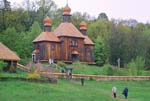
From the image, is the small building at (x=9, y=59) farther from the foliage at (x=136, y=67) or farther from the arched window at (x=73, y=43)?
the arched window at (x=73, y=43)

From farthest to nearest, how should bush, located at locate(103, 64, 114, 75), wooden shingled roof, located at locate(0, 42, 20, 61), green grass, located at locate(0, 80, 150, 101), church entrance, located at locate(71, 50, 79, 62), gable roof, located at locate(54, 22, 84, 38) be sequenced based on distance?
church entrance, located at locate(71, 50, 79, 62) < gable roof, located at locate(54, 22, 84, 38) < bush, located at locate(103, 64, 114, 75) < wooden shingled roof, located at locate(0, 42, 20, 61) < green grass, located at locate(0, 80, 150, 101)

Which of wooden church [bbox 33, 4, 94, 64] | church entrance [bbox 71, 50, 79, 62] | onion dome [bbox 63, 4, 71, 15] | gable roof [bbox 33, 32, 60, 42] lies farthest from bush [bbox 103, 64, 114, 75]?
onion dome [bbox 63, 4, 71, 15]

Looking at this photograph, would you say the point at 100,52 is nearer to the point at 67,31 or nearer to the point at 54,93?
the point at 67,31

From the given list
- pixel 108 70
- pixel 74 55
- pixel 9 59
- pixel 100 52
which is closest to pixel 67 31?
pixel 74 55

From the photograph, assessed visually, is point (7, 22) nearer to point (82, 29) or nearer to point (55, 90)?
point (82, 29)

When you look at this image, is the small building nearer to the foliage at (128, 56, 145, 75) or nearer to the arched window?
the foliage at (128, 56, 145, 75)

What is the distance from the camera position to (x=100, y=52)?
8612 centimetres

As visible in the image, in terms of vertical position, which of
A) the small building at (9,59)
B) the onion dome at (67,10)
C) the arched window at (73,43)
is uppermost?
the onion dome at (67,10)

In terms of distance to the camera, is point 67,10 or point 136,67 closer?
point 136,67

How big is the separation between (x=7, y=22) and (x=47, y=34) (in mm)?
9242

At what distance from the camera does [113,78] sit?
58.7 meters

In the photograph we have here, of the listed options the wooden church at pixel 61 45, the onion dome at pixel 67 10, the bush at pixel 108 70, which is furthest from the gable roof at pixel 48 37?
the bush at pixel 108 70

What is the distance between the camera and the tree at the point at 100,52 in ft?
278

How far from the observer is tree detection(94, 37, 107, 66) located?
84.7 m
